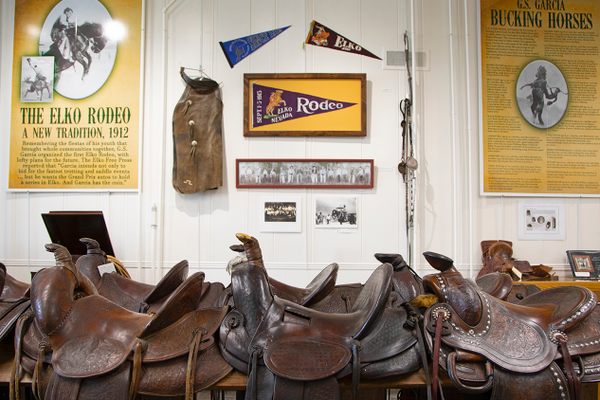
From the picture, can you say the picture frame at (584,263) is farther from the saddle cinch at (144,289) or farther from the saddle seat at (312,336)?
the saddle cinch at (144,289)

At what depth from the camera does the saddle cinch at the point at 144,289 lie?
180 cm

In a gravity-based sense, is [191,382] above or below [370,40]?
below

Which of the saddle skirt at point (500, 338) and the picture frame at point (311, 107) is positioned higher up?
the picture frame at point (311, 107)

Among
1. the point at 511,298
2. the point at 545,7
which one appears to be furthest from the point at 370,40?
the point at 511,298

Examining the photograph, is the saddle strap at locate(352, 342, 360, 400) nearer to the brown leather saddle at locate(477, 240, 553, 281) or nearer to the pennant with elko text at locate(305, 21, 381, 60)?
the brown leather saddle at locate(477, 240, 553, 281)

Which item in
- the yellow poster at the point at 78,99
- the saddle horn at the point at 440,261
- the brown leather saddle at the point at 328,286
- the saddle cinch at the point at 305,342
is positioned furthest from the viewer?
the yellow poster at the point at 78,99

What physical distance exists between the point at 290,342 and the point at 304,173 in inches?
93.9

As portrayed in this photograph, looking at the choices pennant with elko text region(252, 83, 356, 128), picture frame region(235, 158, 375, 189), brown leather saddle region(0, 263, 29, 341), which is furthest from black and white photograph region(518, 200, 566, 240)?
brown leather saddle region(0, 263, 29, 341)

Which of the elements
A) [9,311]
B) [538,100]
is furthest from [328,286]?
[538,100]

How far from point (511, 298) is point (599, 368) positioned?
2.68 feet

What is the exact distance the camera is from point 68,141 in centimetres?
366

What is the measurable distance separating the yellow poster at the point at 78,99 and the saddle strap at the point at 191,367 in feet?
8.95

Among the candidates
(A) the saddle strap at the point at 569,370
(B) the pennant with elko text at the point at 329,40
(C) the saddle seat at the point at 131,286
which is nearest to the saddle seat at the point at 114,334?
(C) the saddle seat at the point at 131,286

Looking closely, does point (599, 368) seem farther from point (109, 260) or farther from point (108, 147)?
point (108, 147)
